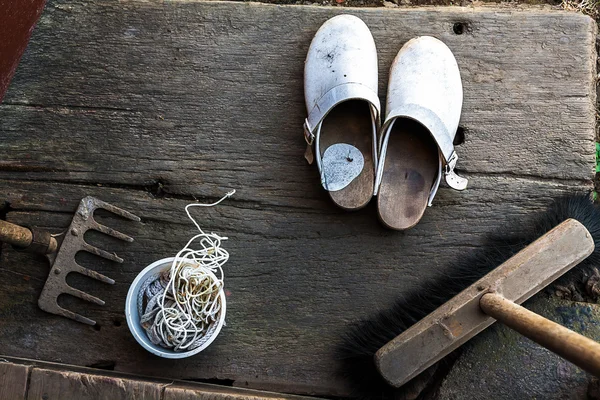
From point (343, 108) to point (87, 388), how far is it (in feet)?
3.70

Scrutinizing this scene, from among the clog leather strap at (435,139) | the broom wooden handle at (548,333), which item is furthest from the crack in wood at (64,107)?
the broom wooden handle at (548,333)

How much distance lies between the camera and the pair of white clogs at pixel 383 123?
1.84m

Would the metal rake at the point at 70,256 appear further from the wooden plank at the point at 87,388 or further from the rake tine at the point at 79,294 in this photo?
the wooden plank at the point at 87,388

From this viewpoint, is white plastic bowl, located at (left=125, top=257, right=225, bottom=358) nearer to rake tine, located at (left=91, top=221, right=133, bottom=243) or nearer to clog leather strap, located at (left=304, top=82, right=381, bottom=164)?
rake tine, located at (left=91, top=221, right=133, bottom=243)

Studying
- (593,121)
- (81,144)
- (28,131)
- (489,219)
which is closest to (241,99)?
(81,144)

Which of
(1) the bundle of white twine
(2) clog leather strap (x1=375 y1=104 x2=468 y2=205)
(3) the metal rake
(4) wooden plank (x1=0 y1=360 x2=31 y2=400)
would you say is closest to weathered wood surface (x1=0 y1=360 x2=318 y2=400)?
(4) wooden plank (x1=0 y1=360 x2=31 y2=400)

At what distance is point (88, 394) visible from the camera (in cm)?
165

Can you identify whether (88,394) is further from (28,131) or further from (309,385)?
(28,131)

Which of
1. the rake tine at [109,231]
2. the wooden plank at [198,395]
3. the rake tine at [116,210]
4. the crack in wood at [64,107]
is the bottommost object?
the wooden plank at [198,395]

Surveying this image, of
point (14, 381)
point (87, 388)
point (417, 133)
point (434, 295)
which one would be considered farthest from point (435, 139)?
point (14, 381)

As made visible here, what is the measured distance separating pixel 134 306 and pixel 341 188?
71cm

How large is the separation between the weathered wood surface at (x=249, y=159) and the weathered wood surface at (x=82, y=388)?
210 mm

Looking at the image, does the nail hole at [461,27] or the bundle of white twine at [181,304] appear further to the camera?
the nail hole at [461,27]

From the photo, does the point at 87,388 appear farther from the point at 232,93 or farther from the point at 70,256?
the point at 232,93
